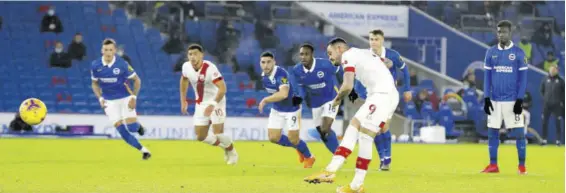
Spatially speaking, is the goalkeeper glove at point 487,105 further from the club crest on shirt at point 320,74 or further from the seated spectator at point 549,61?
the seated spectator at point 549,61

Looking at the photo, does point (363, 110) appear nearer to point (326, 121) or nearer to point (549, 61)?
point (326, 121)

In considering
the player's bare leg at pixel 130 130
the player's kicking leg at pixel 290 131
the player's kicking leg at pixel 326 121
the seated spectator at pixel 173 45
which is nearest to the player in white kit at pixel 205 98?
the player's kicking leg at pixel 290 131

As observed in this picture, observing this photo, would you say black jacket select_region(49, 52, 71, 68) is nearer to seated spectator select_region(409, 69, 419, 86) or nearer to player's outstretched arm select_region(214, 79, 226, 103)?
seated spectator select_region(409, 69, 419, 86)

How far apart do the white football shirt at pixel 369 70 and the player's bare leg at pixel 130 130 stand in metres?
8.10

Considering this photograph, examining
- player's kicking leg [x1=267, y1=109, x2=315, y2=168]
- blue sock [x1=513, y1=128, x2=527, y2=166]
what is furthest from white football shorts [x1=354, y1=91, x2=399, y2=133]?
player's kicking leg [x1=267, y1=109, x2=315, y2=168]

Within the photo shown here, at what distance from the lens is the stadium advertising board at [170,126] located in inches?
1184

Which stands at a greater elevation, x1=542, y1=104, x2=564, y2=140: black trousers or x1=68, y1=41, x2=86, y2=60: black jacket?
x1=68, y1=41, x2=86, y2=60: black jacket

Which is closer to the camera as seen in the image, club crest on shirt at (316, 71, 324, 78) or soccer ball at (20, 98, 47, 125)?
club crest on shirt at (316, 71, 324, 78)

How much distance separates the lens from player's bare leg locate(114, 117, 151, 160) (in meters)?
18.8

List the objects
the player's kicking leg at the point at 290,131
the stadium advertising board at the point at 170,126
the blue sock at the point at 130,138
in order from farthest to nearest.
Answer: the stadium advertising board at the point at 170,126 < the blue sock at the point at 130,138 < the player's kicking leg at the point at 290,131

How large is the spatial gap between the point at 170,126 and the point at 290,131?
1415 cm

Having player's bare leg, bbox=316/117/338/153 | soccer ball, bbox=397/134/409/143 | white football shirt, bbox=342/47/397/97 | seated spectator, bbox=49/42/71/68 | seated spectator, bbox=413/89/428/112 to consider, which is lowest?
soccer ball, bbox=397/134/409/143

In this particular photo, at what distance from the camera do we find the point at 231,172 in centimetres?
1493

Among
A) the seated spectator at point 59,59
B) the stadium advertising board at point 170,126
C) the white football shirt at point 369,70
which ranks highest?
the white football shirt at point 369,70
